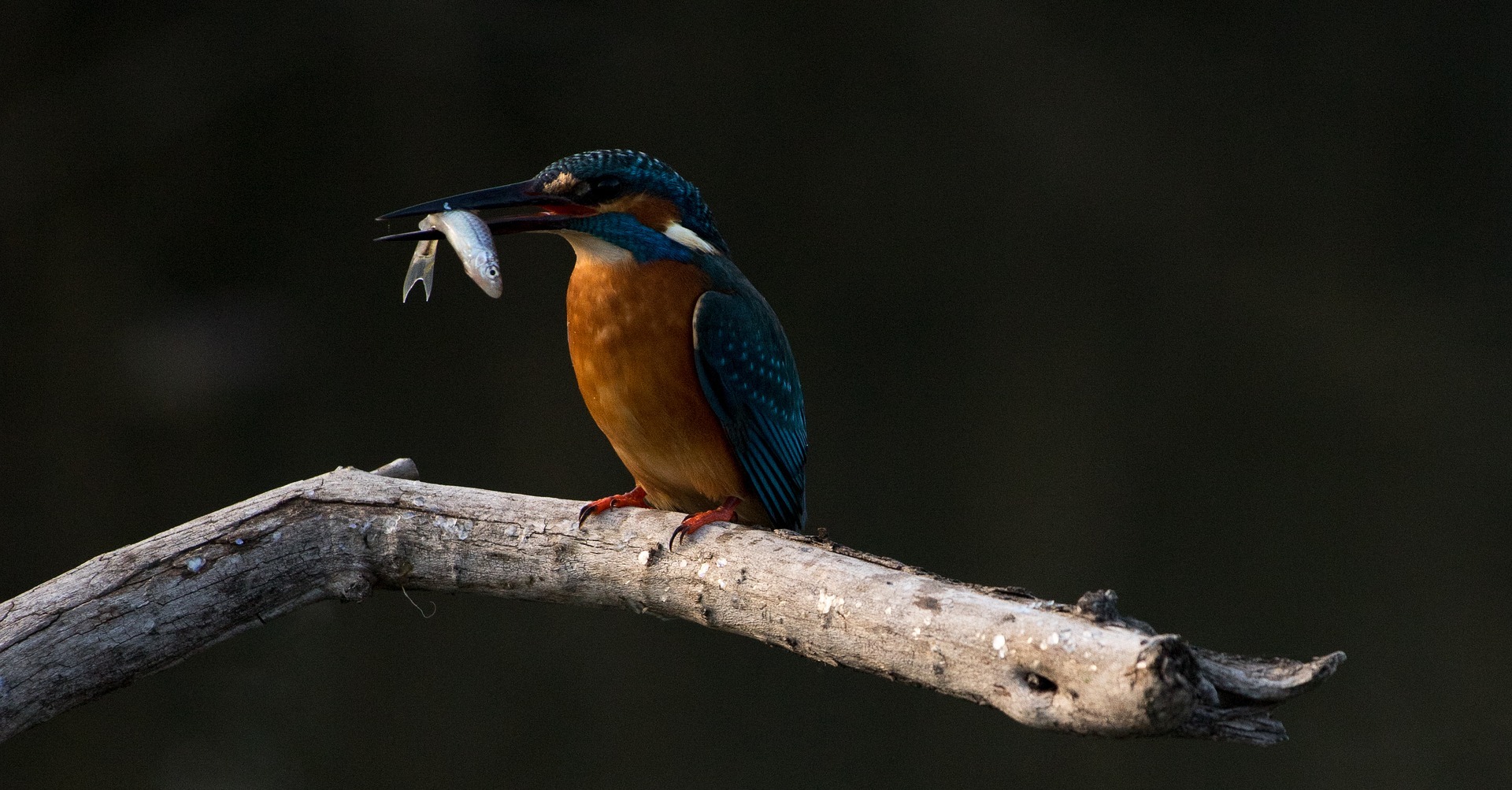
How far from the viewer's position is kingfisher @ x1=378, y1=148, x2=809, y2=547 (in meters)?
1.56

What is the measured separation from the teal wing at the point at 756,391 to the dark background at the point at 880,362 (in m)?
1.47

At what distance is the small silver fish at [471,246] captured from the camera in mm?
1337

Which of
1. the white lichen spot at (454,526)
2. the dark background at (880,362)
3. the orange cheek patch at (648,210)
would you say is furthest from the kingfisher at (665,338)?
the dark background at (880,362)

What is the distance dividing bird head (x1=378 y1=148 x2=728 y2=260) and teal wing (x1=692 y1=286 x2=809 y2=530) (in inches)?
4.3

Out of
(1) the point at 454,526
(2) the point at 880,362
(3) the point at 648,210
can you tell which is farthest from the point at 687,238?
(2) the point at 880,362

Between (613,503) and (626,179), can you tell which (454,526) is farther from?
(626,179)

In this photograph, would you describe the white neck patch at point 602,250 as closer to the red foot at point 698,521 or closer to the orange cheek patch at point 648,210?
the orange cheek patch at point 648,210

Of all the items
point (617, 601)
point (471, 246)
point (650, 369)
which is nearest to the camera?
point (471, 246)

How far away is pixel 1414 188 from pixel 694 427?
92.8 inches

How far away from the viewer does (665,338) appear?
158cm

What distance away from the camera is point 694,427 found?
162cm

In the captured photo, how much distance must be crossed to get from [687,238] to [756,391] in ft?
0.77

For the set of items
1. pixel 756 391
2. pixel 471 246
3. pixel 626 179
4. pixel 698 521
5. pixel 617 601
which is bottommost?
pixel 617 601

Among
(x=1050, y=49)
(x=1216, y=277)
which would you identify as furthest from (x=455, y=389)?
(x=1216, y=277)
